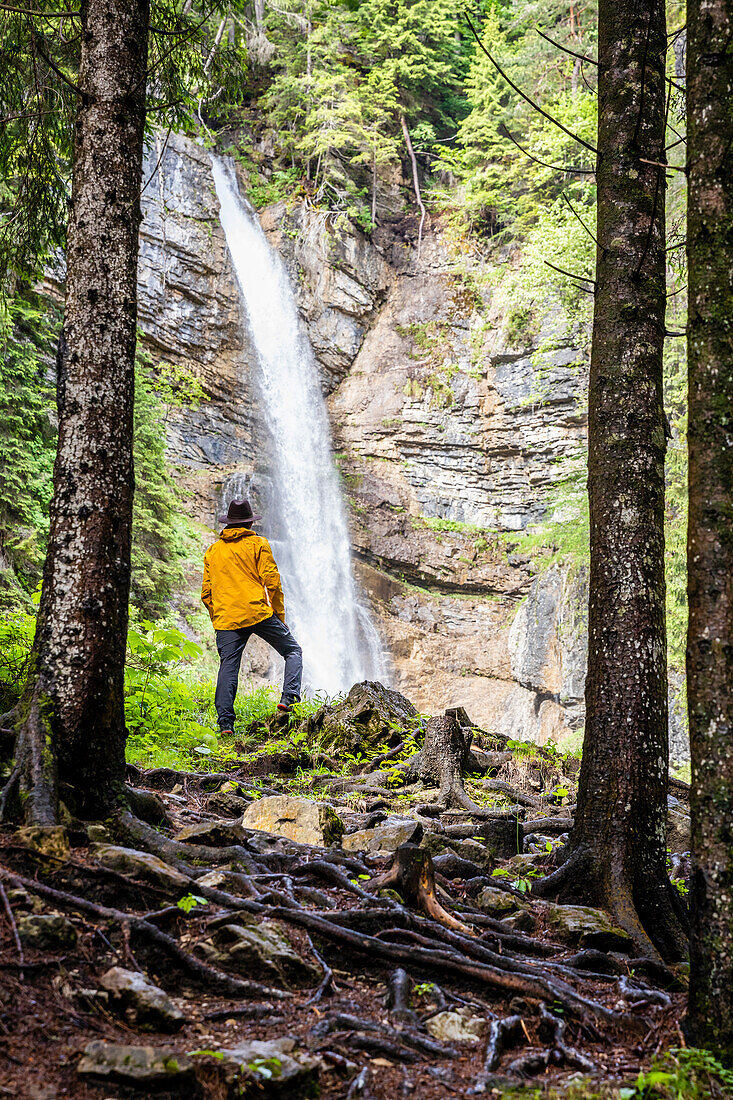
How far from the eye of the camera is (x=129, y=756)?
5.88 meters

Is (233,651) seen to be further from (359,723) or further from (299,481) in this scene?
(299,481)

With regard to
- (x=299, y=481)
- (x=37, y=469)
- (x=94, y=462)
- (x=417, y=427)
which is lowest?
(x=94, y=462)

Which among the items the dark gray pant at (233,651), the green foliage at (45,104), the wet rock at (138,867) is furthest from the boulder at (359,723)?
the green foliage at (45,104)

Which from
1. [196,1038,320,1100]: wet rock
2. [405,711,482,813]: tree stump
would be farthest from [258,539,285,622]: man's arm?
[196,1038,320,1100]: wet rock

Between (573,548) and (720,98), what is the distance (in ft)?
43.2

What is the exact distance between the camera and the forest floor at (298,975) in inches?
79.5

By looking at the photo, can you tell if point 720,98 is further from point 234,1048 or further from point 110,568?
point 234,1048

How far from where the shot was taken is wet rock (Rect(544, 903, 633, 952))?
3.33 metres

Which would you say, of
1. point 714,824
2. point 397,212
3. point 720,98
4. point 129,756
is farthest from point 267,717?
point 397,212

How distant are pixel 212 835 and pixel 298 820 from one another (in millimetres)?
728

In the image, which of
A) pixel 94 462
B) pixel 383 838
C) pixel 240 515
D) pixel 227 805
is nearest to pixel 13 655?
pixel 227 805

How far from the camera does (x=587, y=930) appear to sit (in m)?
3.35

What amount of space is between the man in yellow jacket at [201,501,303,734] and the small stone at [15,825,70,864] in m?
4.28

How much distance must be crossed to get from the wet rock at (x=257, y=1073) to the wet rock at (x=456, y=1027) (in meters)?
0.57
